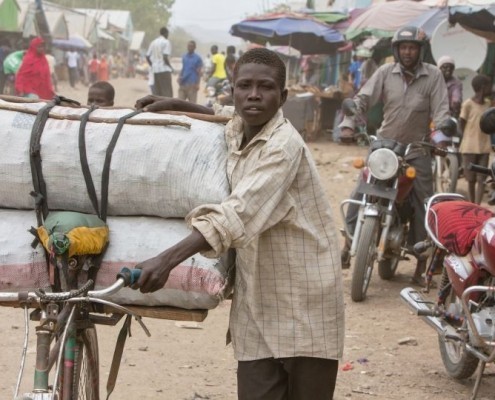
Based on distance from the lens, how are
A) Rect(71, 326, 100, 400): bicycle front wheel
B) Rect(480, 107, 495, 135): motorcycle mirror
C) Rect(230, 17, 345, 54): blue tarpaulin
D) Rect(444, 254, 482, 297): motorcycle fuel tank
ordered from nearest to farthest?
Rect(71, 326, 100, 400): bicycle front wheel, Rect(480, 107, 495, 135): motorcycle mirror, Rect(444, 254, 482, 297): motorcycle fuel tank, Rect(230, 17, 345, 54): blue tarpaulin

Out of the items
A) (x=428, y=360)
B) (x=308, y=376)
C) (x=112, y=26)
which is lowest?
(x=112, y=26)

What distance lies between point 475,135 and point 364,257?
449 cm

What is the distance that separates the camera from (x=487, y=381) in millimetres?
4738

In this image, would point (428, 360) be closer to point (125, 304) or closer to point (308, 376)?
point (308, 376)

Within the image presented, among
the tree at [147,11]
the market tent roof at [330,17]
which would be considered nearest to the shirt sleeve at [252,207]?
the market tent roof at [330,17]

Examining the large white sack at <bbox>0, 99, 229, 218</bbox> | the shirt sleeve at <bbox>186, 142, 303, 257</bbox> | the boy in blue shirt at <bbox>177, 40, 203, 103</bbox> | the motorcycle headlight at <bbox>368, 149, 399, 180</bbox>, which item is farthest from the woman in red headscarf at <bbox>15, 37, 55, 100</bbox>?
the shirt sleeve at <bbox>186, 142, 303, 257</bbox>

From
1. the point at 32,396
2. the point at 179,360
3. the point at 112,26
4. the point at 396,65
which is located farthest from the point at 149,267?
the point at 112,26

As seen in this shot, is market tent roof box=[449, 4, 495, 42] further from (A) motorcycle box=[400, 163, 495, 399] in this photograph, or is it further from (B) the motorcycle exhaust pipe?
(B) the motorcycle exhaust pipe

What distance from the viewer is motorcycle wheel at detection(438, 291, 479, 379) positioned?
4.45 m

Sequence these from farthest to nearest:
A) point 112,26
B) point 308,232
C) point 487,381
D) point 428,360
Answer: point 112,26
point 428,360
point 487,381
point 308,232

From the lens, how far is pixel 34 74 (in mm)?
13102

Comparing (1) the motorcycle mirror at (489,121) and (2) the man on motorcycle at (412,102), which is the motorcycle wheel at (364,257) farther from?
(1) the motorcycle mirror at (489,121)

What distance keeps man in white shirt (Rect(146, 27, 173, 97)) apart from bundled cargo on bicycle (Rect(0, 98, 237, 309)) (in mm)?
14011

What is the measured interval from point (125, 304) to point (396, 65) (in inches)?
170
